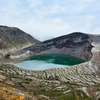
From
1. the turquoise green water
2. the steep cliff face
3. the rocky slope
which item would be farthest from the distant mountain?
the turquoise green water

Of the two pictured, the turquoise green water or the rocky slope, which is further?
the turquoise green water

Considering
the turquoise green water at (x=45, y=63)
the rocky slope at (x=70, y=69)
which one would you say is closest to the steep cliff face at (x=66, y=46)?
the rocky slope at (x=70, y=69)

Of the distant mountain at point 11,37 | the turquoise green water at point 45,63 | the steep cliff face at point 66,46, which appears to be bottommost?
the turquoise green water at point 45,63

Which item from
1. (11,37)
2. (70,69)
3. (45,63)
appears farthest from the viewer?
A: (11,37)

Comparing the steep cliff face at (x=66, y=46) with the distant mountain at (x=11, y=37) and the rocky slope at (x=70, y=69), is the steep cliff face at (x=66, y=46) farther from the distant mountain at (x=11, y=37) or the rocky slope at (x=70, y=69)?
the distant mountain at (x=11, y=37)

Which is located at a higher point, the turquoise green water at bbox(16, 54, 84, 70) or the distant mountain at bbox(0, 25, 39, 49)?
the distant mountain at bbox(0, 25, 39, 49)

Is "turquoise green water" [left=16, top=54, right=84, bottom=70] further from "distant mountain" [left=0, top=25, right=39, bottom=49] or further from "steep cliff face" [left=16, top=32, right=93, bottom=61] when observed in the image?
"distant mountain" [left=0, top=25, right=39, bottom=49]

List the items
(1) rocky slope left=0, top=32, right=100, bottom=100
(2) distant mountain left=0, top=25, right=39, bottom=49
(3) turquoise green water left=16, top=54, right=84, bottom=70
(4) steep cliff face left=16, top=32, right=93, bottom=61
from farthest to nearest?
(2) distant mountain left=0, top=25, right=39, bottom=49 < (4) steep cliff face left=16, top=32, right=93, bottom=61 < (3) turquoise green water left=16, top=54, right=84, bottom=70 < (1) rocky slope left=0, top=32, right=100, bottom=100

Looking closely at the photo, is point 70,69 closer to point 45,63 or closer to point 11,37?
point 45,63

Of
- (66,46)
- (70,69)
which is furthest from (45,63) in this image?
(66,46)

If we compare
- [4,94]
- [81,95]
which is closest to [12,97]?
[4,94]
